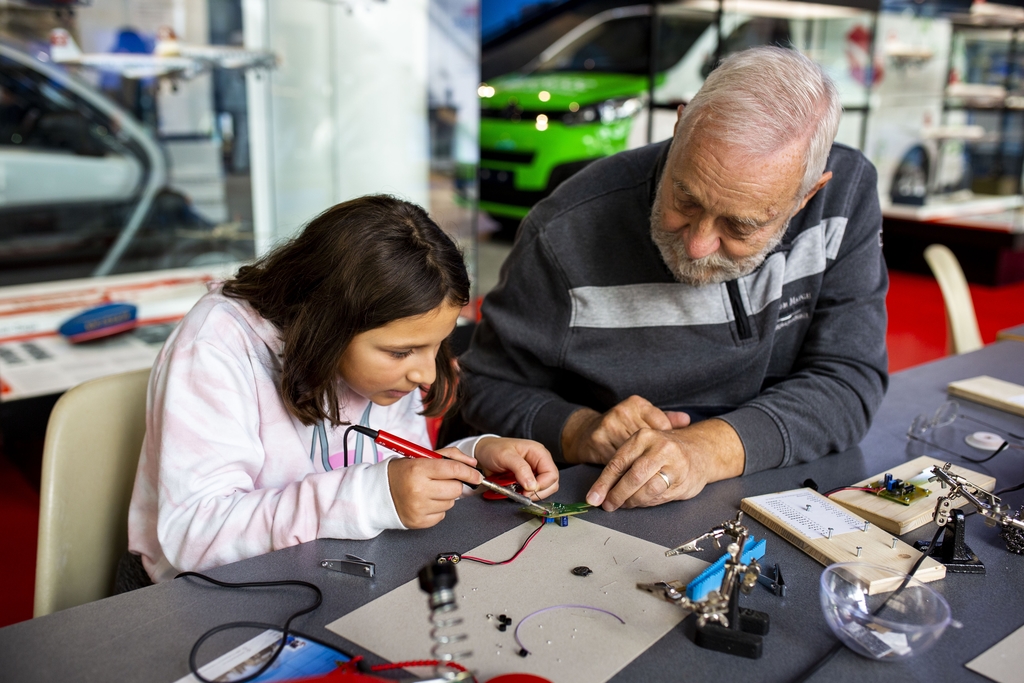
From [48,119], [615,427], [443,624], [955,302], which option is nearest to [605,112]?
[48,119]

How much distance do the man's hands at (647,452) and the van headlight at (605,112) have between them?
4789 mm

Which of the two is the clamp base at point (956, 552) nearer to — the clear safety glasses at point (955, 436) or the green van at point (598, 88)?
the clear safety glasses at point (955, 436)

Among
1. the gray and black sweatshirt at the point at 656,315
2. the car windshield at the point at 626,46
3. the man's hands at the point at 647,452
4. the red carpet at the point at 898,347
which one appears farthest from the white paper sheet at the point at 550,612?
the car windshield at the point at 626,46

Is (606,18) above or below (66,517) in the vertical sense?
above

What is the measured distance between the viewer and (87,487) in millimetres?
1250

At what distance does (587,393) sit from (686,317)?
255 millimetres

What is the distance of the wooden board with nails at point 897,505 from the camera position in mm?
1141

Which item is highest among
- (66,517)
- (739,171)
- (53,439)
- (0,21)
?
→ (0,21)

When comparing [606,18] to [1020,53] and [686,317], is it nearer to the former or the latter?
[1020,53]

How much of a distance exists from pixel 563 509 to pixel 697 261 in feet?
1.77

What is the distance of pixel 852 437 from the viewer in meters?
1.47

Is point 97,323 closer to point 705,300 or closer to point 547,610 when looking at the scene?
point 705,300

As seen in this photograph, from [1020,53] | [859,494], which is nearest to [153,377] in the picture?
[859,494]

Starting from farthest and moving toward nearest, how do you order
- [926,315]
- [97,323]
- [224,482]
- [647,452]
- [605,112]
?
[605,112] < [926,315] < [97,323] < [647,452] < [224,482]
